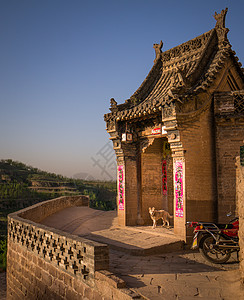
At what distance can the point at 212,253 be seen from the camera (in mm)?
7625

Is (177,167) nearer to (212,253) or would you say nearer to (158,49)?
(212,253)

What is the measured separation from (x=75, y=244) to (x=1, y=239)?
17956 mm

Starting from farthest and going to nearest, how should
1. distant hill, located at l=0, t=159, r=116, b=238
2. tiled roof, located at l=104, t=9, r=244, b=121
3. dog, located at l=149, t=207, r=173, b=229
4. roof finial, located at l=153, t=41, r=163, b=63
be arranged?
distant hill, located at l=0, t=159, r=116, b=238
roof finial, located at l=153, t=41, r=163, b=63
dog, located at l=149, t=207, r=173, b=229
tiled roof, located at l=104, t=9, r=244, b=121

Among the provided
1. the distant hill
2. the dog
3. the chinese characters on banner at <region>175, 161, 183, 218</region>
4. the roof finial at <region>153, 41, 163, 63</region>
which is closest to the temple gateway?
the chinese characters on banner at <region>175, 161, 183, 218</region>

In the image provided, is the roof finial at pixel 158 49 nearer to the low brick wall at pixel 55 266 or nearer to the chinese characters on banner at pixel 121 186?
the chinese characters on banner at pixel 121 186

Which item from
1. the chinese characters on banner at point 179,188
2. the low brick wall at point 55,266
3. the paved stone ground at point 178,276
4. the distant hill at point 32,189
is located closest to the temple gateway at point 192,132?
the chinese characters on banner at point 179,188

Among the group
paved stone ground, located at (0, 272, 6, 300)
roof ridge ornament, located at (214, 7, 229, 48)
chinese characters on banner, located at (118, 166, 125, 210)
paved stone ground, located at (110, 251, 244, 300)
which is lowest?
paved stone ground, located at (0, 272, 6, 300)

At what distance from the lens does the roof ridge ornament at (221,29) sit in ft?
34.5

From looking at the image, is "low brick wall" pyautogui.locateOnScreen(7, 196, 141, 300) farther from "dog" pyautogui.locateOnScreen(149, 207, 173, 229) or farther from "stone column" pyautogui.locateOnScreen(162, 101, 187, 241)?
"dog" pyautogui.locateOnScreen(149, 207, 173, 229)

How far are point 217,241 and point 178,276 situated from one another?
5.05ft

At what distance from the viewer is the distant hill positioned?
28984mm

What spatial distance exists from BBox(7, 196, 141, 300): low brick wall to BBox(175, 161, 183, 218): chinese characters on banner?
3.82 meters

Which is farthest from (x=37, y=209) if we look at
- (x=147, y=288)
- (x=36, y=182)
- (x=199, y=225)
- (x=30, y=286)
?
(x=36, y=182)

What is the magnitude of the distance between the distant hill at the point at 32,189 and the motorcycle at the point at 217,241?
835 inches
